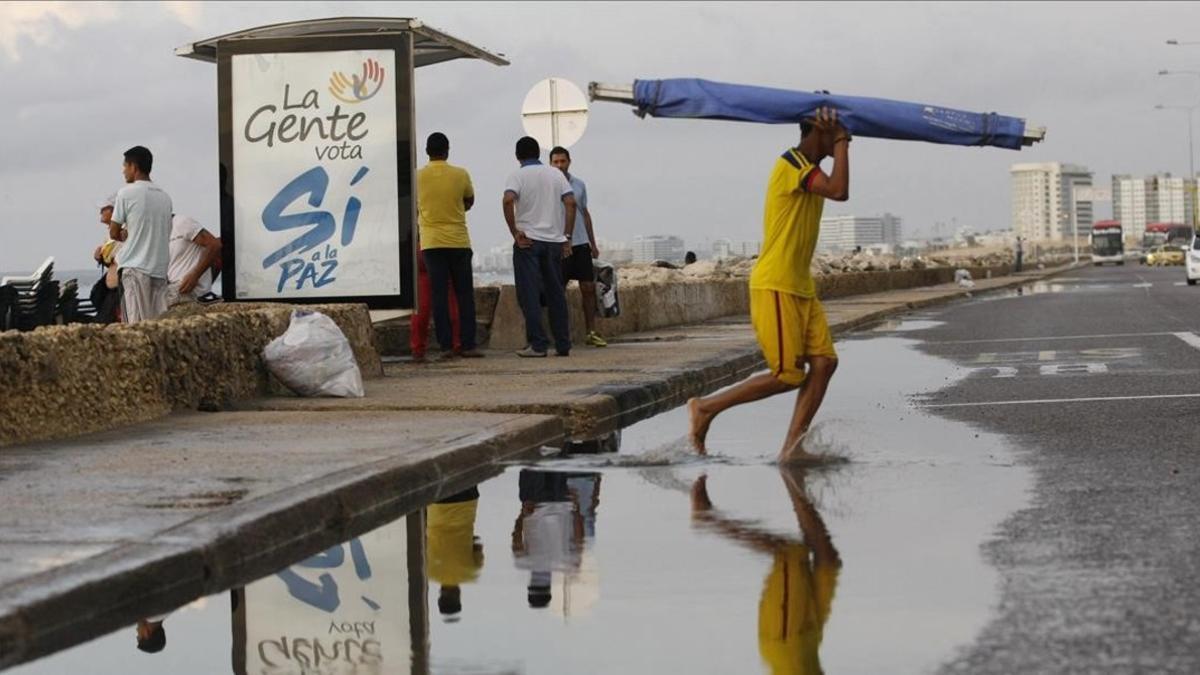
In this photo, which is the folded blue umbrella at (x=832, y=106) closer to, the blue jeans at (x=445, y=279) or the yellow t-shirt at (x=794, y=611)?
the yellow t-shirt at (x=794, y=611)

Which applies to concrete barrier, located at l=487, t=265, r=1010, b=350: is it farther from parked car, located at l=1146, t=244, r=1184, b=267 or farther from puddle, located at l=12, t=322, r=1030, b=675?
parked car, located at l=1146, t=244, r=1184, b=267

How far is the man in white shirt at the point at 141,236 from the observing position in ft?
45.4

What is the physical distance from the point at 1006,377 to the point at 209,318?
688cm

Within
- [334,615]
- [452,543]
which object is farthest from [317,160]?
[334,615]

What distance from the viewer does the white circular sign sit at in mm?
19219

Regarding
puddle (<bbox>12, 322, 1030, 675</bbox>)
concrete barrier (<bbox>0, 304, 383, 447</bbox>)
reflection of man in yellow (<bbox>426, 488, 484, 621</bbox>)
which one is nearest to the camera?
puddle (<bbox>12, 322, 1030, 675</bbox>)

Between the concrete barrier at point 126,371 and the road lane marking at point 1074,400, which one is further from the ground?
the concrete barrier at point 126,371

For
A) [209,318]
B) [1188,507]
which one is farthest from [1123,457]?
[209,318]

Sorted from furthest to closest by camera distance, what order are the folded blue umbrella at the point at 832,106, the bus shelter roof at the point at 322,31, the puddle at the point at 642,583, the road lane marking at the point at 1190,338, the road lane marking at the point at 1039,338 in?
the road lane marking at the point at 1039,338
the road lane marking at the point at 1190,338
the bus shelter roof at the point at 322,31
the folded blue umbrella at the point at 832,106
the puddle at the point at 642,583

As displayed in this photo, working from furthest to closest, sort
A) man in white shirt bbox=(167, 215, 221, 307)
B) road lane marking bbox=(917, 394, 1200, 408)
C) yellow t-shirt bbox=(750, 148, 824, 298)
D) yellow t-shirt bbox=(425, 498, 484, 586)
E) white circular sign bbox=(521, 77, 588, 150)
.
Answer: white circular sign bbox=(521, 77, 588, 150), man in white shirt bbox=(167, 215, 221, 307), road lane marking bbox=(917, 394, 1200, 408), yellow t-shirt bbox=(750, 148, 824, 298), yellow t-shirt bbox=(425, 498, 484, 586)

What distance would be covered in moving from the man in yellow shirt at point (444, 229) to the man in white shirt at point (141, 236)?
2652mm

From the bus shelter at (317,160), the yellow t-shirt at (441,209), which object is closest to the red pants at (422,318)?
the yellow t-shirt at (441,209)

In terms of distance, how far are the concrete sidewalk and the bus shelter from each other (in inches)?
48.8

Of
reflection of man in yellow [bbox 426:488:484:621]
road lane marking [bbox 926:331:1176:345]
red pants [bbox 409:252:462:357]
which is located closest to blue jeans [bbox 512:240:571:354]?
red pants [bbox 409:252:462:357]
